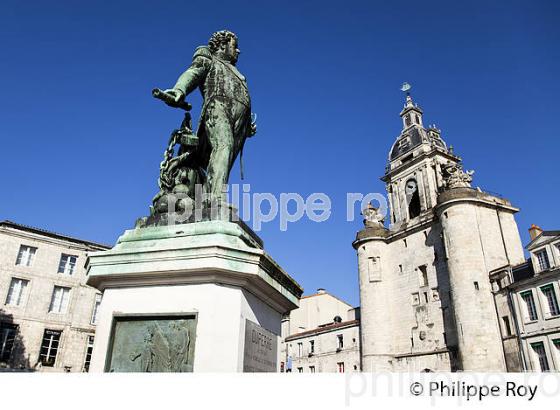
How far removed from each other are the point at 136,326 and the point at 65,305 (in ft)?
104

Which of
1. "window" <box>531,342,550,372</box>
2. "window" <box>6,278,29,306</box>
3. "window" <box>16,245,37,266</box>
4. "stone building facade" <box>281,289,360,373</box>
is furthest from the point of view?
"stone building facade" <box>281,289,360,373</box>

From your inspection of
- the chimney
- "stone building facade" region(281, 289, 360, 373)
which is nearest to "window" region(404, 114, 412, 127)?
the chimney

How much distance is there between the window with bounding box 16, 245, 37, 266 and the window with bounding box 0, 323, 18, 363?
437 centimetres

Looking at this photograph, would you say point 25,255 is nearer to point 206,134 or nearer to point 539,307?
point 206,134

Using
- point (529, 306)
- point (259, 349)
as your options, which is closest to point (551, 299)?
point (529, 306)

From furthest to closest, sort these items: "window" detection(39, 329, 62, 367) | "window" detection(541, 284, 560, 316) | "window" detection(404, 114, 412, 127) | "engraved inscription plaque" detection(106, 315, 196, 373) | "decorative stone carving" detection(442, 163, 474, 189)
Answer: "window" detection(404, 114, 412, 127) → "decorative stone carving" detection(442, 163, 474, 189) → "window" detection(39, 329, 62, 367) → "window" detection(541, 284, 560, 316) → "engraved inscription plaque" detection(106, 315, 196, 373)

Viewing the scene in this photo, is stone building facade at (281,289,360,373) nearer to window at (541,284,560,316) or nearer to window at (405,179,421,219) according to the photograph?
window at (405,179,421,219)

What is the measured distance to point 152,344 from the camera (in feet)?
11.7

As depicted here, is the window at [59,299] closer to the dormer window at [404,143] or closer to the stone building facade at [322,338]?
the stone building facade at [322,338]

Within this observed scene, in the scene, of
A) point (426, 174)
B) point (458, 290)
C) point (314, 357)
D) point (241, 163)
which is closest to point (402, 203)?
point (426, 174)

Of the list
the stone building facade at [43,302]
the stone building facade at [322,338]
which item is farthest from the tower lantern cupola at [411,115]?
the stone building facade at [43,302]

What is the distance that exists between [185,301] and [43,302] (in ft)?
103

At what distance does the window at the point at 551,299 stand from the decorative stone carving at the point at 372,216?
19.2m

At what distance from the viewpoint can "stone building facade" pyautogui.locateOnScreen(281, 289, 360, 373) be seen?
43.8 metres
